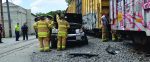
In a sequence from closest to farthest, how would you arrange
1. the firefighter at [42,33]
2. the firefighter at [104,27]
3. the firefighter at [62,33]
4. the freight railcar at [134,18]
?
the freight railcar at [134,18]
the firefighter at [42,33]
the firefighter at [62,33]
the firefighter at [104,27]

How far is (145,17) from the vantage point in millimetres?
11250

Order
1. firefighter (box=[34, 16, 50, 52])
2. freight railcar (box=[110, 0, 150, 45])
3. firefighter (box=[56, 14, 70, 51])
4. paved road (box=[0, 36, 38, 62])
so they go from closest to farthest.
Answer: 1. freight railcar (box=[110, 0, 150, 45])
2. paved road (box=[0, 36, 38, 62])
3. firefighter (box=[34, 16, 50, 52])
4. firefighter (box=[56, 14, 70, 51])

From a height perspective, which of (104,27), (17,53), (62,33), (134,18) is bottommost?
(17,53)

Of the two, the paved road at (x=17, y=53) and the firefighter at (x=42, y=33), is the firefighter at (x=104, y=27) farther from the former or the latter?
the firefighter at (x=42, y=33)

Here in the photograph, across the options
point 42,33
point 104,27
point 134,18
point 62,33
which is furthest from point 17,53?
point 134,18

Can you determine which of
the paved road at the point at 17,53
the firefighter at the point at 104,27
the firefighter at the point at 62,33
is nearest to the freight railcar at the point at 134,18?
the firefighter at the point at 62,33

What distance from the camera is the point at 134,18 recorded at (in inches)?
497

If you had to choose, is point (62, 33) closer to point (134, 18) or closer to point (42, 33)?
point (42, 33)

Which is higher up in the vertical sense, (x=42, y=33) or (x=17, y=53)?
(x=42, y=33)

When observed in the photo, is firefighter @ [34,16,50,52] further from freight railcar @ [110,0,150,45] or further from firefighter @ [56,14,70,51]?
freight railcar @ [110,0,150,45]

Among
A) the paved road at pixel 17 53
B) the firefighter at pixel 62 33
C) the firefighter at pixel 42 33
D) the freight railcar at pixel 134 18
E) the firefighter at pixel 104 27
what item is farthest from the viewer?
the firefighter at pixel 104 27

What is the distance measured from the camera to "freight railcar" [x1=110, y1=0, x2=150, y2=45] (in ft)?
36.9

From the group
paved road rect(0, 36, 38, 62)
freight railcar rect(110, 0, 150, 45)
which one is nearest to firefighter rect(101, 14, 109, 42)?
freight railcar rect(110, 0, 150, 45)

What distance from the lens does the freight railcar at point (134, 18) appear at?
11.2 m
